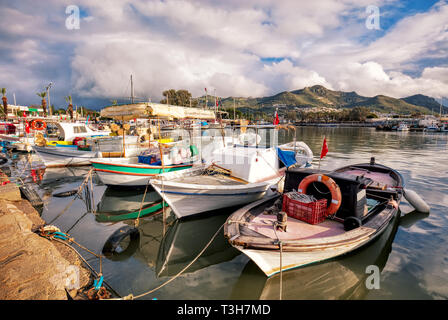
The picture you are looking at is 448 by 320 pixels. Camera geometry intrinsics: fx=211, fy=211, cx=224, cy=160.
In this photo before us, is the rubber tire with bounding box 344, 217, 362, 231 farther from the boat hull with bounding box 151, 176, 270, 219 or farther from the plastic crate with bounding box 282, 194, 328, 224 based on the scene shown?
the boat hull with bounding box 151, 176, 270, 219

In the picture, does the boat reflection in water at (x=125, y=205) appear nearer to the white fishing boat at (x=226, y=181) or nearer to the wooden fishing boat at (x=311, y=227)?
the white fishing boat at (x=226, y=181)

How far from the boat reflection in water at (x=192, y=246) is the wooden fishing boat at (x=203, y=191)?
54 centimetres

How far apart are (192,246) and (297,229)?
3.80m

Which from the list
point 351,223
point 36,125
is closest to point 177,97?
point 36,125

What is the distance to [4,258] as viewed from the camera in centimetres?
524

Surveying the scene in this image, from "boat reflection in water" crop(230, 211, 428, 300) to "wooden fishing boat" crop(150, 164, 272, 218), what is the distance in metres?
3.08

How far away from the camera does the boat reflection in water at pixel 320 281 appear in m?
5.42

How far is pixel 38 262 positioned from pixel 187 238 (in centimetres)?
443

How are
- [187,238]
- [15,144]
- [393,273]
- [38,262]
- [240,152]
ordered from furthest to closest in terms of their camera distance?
[15,144] → [240,152] → [187,238] → [393,273] → [38,262]

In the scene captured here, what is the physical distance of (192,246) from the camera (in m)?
7.76

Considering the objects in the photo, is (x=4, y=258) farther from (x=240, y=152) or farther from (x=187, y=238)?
(x=240, y=152)

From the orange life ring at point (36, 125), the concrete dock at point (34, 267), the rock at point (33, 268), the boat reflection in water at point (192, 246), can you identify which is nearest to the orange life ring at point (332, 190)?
the boat reflection in water at point (192, 246)

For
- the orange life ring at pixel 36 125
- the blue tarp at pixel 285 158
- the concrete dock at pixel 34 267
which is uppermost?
the orange life ring at pixel 36 125
